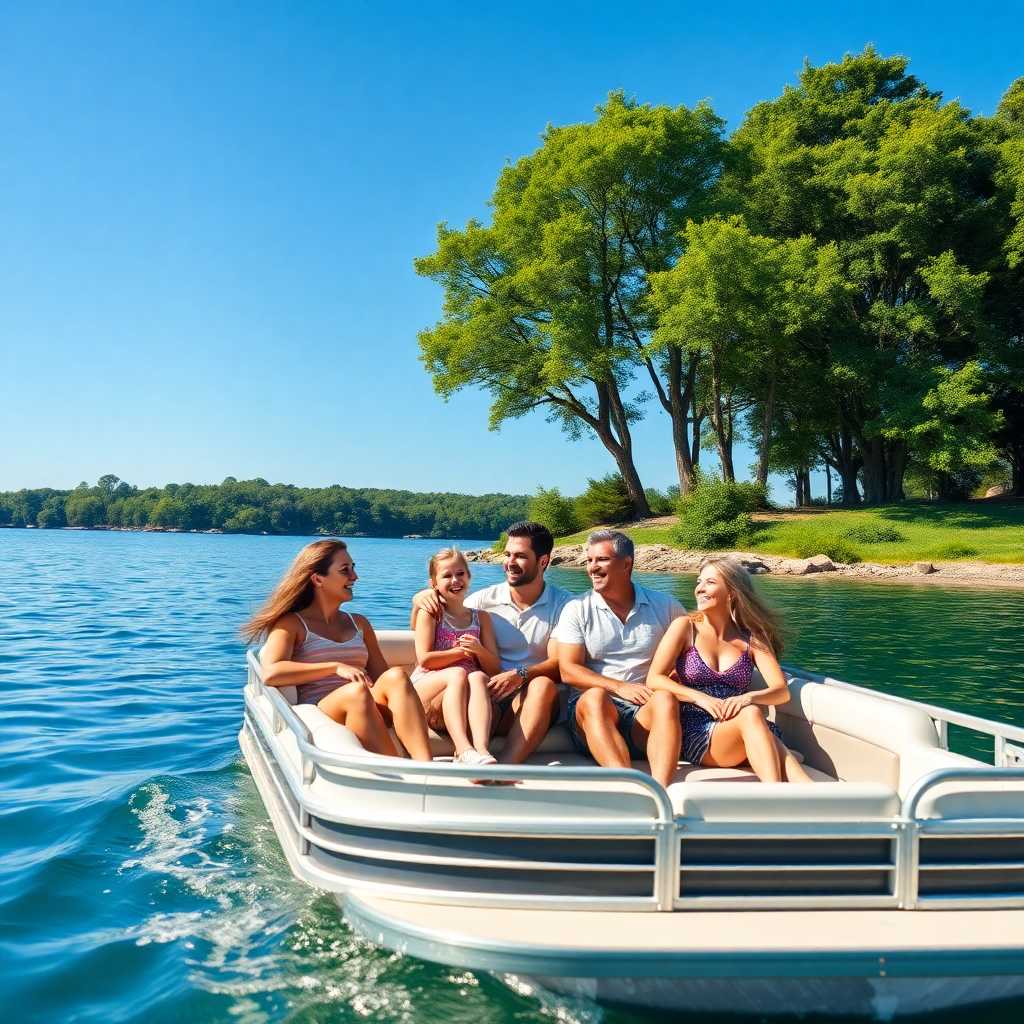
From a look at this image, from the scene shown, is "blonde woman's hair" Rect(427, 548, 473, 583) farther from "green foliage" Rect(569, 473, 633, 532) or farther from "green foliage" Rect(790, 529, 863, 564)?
"green foliage" Rect(569, 473, 633, 532)

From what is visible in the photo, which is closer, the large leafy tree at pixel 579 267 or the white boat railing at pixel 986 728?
the white boat railing at pixel 986 728

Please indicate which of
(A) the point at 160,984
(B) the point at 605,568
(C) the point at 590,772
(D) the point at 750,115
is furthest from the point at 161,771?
(D) the point at 750,115

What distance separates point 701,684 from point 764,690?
1.01 feet

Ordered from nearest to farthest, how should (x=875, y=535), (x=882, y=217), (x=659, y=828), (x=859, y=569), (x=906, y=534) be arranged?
(x=659, y=828) < (x=859, y=569) < (x=875, y=535) < (x=906, y=534) < (x=882, y=217)

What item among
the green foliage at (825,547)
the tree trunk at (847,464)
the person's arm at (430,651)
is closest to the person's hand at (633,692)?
the person's arm at (430,651)

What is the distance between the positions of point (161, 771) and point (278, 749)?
94.7 inches

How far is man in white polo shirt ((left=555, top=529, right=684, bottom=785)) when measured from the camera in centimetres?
448

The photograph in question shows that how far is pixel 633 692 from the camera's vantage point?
14.5 ft

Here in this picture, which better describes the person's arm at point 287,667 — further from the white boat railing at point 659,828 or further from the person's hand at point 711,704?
the person's hand at point 711,704

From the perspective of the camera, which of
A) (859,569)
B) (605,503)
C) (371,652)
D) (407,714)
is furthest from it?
(605,503)

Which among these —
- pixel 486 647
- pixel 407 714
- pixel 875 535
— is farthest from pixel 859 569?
pixel 407 714

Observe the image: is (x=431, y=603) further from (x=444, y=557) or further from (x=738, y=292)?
(x=738, y=292)

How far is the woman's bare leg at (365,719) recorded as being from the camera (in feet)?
13.1

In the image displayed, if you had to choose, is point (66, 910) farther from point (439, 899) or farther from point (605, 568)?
point (605, 568)
